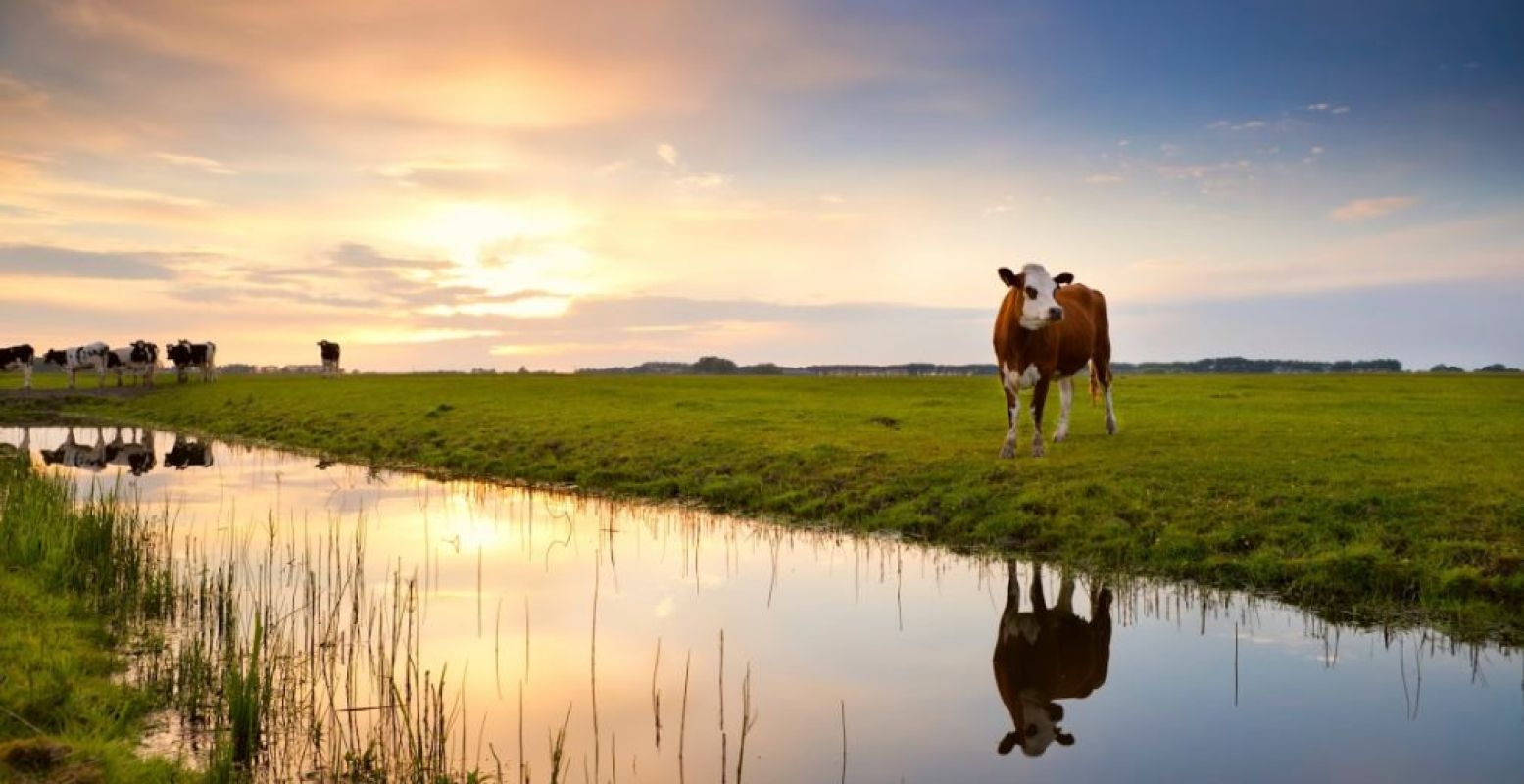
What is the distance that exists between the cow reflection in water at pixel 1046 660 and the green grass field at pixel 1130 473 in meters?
2.63

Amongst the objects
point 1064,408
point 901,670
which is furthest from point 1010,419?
point 901,670

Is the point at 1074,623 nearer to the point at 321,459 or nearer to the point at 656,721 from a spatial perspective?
the point at 656,721

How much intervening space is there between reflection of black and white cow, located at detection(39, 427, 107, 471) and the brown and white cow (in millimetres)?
28601

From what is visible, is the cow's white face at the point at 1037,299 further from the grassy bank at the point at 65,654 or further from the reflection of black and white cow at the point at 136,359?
the reflection of black and white cow at the point at 136,359

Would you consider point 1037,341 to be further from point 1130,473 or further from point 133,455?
point 133,455

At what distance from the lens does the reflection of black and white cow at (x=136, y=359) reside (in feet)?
224

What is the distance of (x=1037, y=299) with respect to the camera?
21281mm

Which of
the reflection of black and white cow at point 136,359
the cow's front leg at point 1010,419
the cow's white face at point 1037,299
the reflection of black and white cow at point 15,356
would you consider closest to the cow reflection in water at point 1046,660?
the cow's front leg at point 1010,419

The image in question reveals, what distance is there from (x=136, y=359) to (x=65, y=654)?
70951 millimetres

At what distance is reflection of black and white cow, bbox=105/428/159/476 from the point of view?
31.3 meters

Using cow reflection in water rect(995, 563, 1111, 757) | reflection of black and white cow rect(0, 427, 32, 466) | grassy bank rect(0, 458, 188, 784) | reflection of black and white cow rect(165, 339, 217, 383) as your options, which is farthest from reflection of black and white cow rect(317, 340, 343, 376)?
cow reflection in water rect(995, 563, 1111, 757)

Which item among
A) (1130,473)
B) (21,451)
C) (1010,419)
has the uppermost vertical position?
(1010,419)

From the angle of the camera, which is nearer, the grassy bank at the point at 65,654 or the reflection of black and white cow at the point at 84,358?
the grassy bank at the point at 65,654

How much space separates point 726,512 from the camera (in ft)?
68.1
